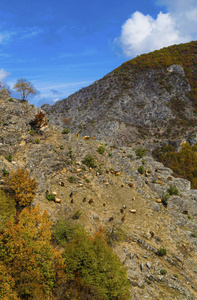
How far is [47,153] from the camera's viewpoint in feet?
126

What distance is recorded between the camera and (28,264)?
1738cm

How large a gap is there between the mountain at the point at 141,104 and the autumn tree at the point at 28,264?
78.8 m

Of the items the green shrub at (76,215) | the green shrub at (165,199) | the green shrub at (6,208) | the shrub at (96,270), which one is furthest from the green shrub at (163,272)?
the green shrub at (6,208)

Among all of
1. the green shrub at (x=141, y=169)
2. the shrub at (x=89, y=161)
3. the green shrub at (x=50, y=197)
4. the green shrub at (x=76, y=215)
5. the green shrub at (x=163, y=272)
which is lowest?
the green shrub at (x=163, y=272)

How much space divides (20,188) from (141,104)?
101m

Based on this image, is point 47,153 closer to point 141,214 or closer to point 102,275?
point 141,214

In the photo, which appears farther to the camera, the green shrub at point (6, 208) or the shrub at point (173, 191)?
the shrub at point (173, 191)

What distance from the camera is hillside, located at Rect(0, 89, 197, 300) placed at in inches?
990

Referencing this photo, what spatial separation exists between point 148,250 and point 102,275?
1233 cm

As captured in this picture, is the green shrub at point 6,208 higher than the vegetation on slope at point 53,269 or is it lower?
higher

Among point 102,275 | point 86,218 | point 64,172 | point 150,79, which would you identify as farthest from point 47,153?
point 150,79

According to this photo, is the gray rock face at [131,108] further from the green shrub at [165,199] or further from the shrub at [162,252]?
the shrub at [162,252]

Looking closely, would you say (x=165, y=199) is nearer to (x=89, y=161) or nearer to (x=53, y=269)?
(x=89, y=161)

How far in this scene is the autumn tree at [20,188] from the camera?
26.0 metres
